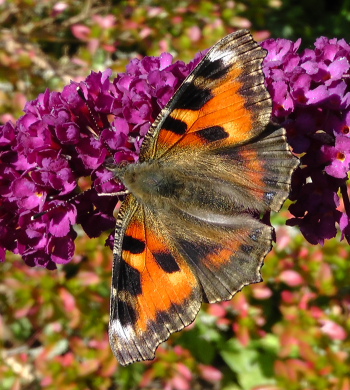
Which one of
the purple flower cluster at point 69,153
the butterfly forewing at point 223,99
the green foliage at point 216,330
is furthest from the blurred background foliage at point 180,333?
the butterfly forewing at point 223,99

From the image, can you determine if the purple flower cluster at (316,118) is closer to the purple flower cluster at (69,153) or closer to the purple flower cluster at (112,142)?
the purple flower cluster at (112,142)

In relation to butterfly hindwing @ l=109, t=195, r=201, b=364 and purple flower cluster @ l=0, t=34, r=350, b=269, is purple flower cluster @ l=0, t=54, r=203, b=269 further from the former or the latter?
butterfly hindwing @ l=109, t=195, r=201, b=364

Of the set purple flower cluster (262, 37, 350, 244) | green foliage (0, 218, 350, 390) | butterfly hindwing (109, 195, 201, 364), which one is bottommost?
green foliage (0, 218, 350, 390)

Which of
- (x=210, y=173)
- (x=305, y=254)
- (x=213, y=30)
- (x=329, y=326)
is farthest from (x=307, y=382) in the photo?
(x=213, y=30)

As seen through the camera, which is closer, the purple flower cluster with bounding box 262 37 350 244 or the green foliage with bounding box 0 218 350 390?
the purple flower cluster with bounding box 262 37 350 244

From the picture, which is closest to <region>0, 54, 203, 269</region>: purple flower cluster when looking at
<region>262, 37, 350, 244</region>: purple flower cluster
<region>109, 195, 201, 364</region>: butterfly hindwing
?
<region>109, 195, 201, 364</region>: butterfly hindwing

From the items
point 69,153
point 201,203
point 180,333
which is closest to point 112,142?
point 69,153

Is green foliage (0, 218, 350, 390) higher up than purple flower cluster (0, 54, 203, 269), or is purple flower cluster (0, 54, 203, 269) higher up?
purple flower cluster (0, 54, 203, 269)

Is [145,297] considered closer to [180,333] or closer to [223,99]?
[223,99]

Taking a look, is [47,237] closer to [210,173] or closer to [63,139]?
[63,139]
